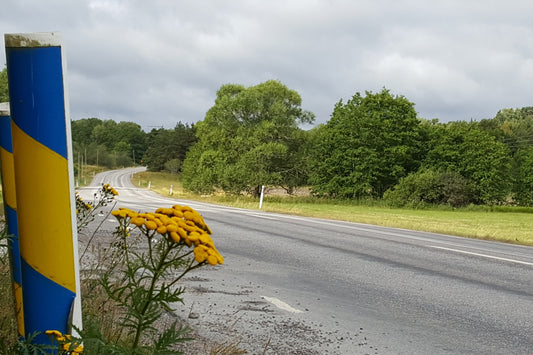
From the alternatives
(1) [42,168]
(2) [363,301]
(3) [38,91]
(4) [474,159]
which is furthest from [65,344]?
(4) [474,159]

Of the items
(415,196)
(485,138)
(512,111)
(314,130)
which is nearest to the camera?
(415,196)

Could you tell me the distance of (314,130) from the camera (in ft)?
157

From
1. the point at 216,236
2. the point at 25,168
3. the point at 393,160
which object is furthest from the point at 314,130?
the point at 25,168

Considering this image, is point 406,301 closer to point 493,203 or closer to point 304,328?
point 304,328

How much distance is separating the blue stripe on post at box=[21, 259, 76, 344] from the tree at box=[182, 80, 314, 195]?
35.8 metres

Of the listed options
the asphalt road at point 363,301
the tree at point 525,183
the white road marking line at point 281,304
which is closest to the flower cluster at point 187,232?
the asphalt road at point 363,301

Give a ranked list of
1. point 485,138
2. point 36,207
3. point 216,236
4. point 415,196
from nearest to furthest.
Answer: point 36,207, point 216,236, point 415,196, point 485,138

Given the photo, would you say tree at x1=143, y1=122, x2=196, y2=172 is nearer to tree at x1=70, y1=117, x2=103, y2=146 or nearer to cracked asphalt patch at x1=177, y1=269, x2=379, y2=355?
tree at x1=70, y1=117, x2=103, y2=146

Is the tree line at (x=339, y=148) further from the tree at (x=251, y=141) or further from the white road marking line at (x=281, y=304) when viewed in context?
the white road marking line at (x=281, y=304)

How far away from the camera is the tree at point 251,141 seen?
38.2 m

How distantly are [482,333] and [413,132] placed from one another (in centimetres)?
4151

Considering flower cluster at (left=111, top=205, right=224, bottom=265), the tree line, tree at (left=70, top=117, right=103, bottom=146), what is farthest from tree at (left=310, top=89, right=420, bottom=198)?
tree at (left=70, top=117, right=103, bottom=146)

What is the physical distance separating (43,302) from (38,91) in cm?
62

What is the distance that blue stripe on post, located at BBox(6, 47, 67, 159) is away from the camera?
1.44 meters
